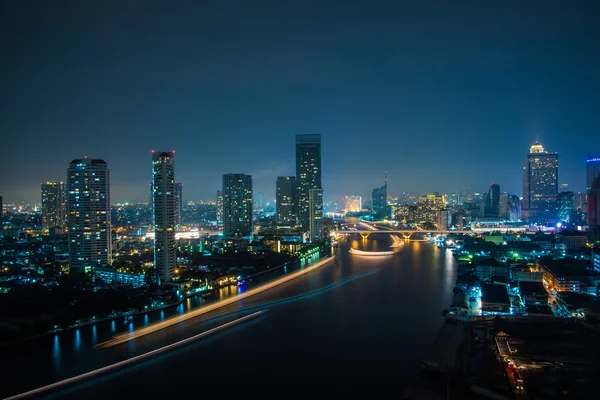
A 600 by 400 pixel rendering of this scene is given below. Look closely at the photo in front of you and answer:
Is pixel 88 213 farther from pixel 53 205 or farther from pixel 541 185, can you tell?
pixel 541 185

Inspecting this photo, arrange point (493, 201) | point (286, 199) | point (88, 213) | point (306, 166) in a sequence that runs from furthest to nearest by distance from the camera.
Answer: point (493, 201), point (306, 166), point (286, 199), point (88, 213)

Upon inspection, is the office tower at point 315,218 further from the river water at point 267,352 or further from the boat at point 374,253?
the river water at point 267,352

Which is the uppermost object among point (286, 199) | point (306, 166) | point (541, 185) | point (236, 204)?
point (306, 166)

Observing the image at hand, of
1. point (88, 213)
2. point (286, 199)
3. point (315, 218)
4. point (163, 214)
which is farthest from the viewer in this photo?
point (286, 199)

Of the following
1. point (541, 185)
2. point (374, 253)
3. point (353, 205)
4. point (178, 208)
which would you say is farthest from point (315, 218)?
point (353, 205)

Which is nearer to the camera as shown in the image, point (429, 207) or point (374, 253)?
point (374, 253)

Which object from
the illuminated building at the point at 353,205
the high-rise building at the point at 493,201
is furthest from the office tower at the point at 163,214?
the illuminated building at the point at 353,205
